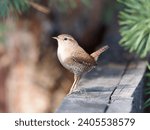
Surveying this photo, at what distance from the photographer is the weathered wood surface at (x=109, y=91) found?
353 cm

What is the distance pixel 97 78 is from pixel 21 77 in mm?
2540

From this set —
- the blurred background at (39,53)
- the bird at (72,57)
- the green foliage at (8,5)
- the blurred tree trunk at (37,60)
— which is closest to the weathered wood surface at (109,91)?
the bird at (72,57)

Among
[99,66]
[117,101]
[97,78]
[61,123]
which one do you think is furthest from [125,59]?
[61,123]

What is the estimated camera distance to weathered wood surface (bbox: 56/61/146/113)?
353cm

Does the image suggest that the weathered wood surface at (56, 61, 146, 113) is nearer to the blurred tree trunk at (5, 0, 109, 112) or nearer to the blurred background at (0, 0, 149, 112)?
the blurred background at (0, 0, 149, 112)

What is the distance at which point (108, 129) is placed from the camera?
3.39 metres

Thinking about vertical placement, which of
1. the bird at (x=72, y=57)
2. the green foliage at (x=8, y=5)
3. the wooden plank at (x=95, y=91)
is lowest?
the wooden plank at (x=95, y=91)

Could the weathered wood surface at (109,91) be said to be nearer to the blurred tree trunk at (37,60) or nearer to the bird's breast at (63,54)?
the bird's breast at (63,54)

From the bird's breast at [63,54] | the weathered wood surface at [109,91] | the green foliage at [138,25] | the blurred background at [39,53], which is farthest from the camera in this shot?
the blurred background at [39,53]

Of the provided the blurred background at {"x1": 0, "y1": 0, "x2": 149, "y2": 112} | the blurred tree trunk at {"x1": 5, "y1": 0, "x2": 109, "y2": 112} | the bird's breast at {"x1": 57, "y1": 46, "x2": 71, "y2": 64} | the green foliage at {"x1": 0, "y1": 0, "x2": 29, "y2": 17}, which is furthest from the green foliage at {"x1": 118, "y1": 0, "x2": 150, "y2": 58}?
the blurred tree trunk at {"x1": 5, "y1": 0, "x2": 109, "y2": 112}

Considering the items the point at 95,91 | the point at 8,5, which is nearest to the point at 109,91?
the point at 95,91

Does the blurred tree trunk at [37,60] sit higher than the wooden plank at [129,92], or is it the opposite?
the wooden plank at [129,92]

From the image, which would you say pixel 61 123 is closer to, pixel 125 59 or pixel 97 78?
pixel 97 78

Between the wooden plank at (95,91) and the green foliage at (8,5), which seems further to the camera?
the green foliage at (8,5)
